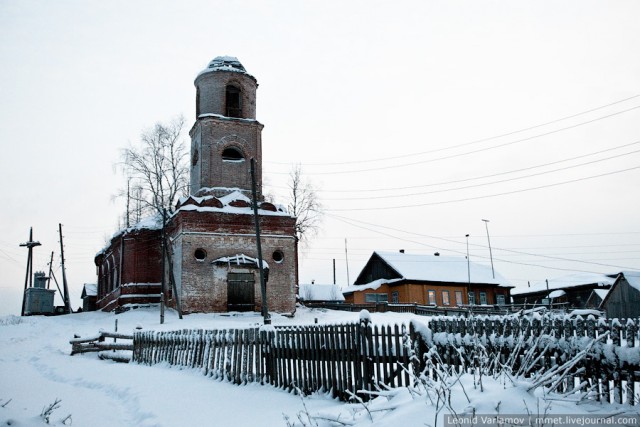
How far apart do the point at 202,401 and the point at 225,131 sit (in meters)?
23.7

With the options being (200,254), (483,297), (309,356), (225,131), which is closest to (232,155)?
(225,131)

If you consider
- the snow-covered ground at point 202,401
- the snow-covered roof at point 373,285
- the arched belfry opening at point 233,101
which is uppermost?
the arched belfry opening at point 233,101

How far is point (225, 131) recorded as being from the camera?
1201 inches

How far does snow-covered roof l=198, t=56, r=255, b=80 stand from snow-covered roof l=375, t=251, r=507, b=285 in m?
23.7

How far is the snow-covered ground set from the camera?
428 centimetres

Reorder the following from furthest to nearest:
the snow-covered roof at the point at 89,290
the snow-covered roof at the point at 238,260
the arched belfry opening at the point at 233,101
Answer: the snow-covered roof at the point at 89,290 < the arched belfry opening at the point at 233,101 < the snow-covered roof at the point at 238,260

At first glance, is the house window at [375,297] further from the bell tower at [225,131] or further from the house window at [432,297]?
the bell tower at [225,131]

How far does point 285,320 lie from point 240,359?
57.5 ft

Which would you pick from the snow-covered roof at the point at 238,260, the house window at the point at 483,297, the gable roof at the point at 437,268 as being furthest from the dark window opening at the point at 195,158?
the house window at the point at 483,297

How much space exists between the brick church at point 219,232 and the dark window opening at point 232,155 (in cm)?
6

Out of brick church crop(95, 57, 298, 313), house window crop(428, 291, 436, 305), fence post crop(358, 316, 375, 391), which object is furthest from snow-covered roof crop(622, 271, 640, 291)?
fence post crop(358, 316, 375, 391)

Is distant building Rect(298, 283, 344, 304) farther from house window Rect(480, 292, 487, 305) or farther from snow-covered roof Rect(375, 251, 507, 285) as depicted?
A: house window Rect(480, 292, 487, 305)

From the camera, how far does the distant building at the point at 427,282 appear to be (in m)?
46.1

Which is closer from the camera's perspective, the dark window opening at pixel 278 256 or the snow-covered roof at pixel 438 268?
the dark window opening at pixel 278 256
